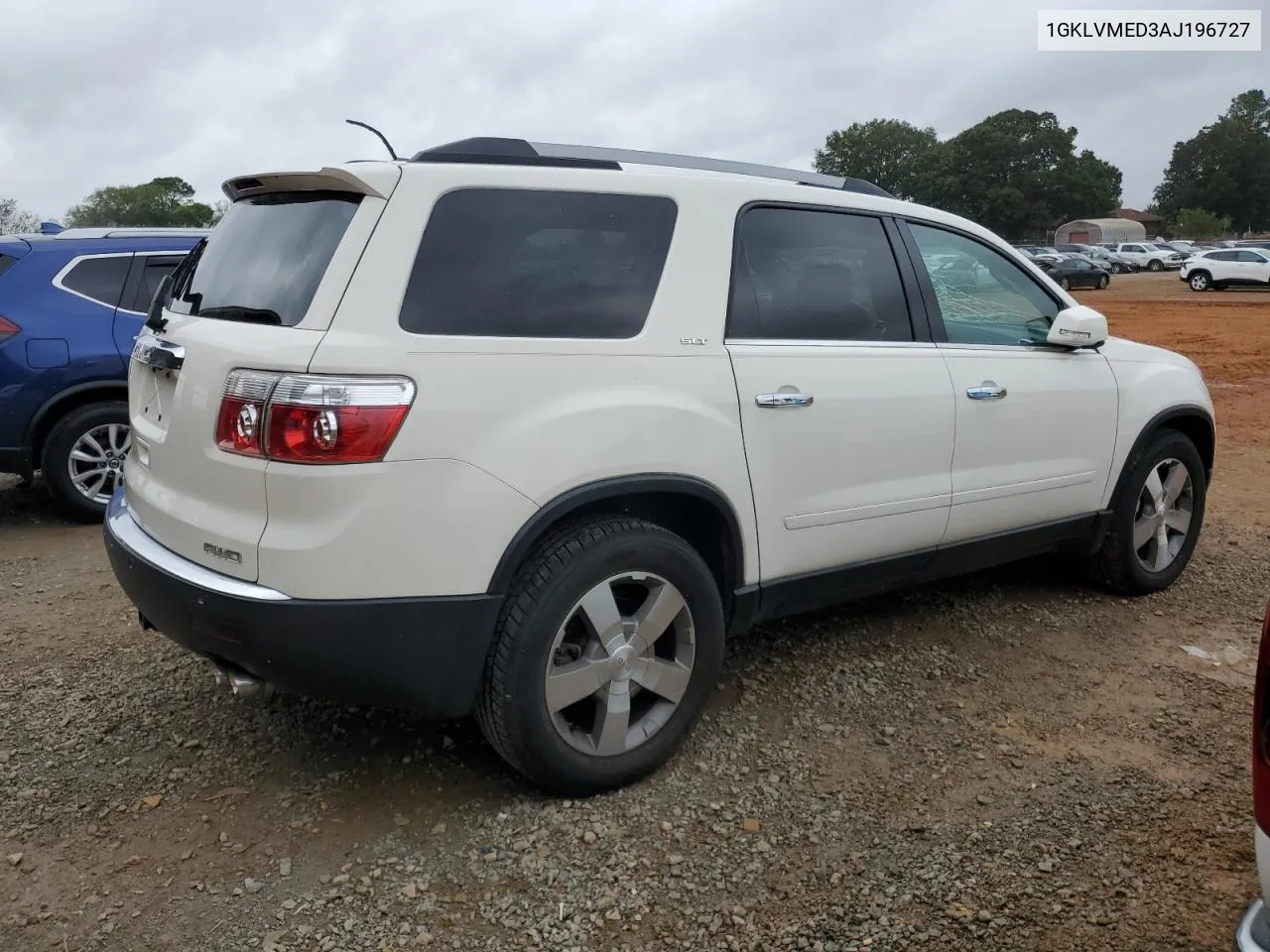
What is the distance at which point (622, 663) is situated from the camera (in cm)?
299

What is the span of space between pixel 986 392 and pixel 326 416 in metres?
2.46

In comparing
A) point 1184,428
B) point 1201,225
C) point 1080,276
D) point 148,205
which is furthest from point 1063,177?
point 1184,428

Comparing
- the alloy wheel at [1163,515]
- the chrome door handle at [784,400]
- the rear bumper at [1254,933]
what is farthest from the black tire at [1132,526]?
the rear bumper at [1254,933]

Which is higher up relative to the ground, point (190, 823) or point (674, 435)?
point (674, 435)

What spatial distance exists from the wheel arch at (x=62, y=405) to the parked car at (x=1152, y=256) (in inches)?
2111

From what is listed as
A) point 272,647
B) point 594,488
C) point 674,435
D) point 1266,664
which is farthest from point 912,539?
point 272,647

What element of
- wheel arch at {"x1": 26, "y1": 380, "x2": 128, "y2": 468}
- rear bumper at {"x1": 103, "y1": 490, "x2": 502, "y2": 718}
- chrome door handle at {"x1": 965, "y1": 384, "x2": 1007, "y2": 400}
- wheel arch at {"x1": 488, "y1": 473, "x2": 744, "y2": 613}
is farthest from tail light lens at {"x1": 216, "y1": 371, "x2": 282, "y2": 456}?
wheel arch at {"x1": 26, "y1": 380, "x2": 128, "y2": 468}

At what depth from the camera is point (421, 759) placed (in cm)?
332

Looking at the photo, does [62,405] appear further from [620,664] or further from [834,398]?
[834,398]

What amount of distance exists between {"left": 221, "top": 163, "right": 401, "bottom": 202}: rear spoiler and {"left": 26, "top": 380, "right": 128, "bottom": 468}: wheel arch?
12.0ft

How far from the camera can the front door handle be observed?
12.6ft

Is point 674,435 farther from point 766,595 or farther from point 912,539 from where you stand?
point 912,539

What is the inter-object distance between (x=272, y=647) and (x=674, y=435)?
121cm

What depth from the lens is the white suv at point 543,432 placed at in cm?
259
